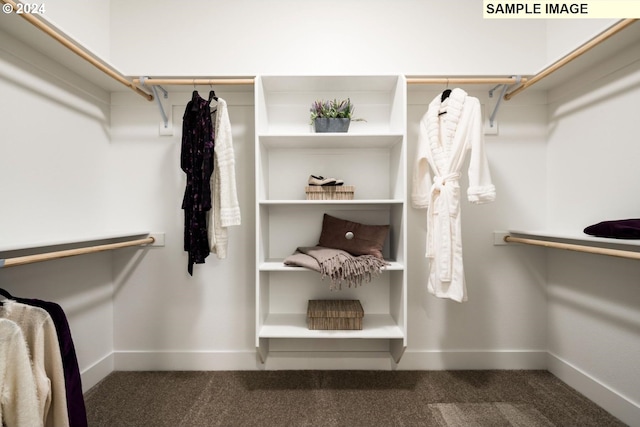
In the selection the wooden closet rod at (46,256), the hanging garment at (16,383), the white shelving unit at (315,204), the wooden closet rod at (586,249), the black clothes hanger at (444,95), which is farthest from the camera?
the white shelving unit at (315,204)

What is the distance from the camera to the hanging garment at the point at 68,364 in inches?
43.0

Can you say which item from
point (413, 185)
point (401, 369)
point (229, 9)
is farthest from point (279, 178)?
point (401, 369)

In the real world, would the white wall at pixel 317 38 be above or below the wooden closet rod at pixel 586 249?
above

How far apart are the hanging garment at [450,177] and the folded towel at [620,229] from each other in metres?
0.44

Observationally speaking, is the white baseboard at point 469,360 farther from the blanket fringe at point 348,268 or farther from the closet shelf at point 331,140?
the closet shelf at point 331,140

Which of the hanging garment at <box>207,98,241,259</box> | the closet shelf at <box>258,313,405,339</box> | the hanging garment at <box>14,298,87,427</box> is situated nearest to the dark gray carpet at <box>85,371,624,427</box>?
the closet shelf at <box>258,313,405,339</box>

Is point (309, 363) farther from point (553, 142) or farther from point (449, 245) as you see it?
point (553, 142)

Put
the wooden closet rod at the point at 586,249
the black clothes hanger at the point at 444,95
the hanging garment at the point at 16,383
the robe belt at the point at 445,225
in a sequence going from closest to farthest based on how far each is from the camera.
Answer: the hanging garment at the point at 16,383 < the wooden closet rod at the point at 586,249 < the robe belt at the point at 445,225 < the black clothes hanger at the point at 444,95

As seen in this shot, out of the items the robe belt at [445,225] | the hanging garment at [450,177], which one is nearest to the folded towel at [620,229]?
the hanging garment at [450,177]

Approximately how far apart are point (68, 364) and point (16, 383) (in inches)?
6.7

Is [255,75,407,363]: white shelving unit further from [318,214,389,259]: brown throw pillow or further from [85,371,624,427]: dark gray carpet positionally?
[85,371,624,427]: dark gray carpet

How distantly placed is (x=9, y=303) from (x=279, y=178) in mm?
1361

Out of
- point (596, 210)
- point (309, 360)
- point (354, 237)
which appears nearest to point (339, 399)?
point (309, 360)

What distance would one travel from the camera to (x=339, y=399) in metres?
1.67
